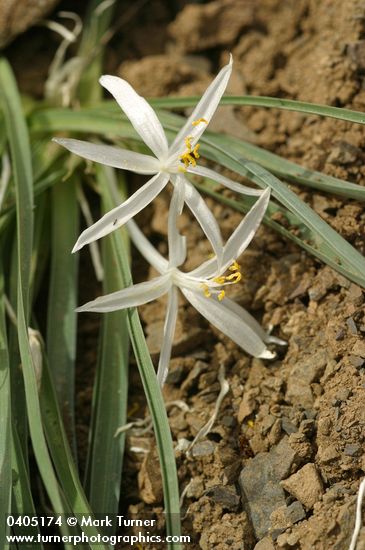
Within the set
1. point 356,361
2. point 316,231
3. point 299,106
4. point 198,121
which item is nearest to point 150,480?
point 356,361

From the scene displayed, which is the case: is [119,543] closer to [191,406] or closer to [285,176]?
[191,406]

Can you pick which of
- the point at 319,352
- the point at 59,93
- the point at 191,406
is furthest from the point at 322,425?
the point at 59,93

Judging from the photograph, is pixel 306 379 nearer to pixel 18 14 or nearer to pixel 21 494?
pixel 21 494

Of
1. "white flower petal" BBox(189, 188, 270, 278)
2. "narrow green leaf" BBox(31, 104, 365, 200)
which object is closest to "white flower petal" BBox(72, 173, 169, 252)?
"white flower petal" BBox(189, 188, 270, 278)

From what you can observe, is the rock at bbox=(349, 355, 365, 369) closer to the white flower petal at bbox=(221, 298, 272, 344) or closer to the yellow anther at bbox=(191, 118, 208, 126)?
the white flower petal at bbox=(221, 298, 272, 344)

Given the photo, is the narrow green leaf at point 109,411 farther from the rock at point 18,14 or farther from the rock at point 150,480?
the rock at point 18,14
